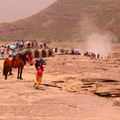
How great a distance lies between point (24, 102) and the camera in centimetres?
857

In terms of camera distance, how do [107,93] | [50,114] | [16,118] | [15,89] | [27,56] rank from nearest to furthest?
[16,118] → [50,114] → [15,89] → [107,93] → [27,56]

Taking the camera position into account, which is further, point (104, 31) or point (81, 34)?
point (81, 34)

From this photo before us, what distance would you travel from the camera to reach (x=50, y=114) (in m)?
7.35

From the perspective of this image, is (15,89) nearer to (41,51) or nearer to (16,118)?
(16,118)

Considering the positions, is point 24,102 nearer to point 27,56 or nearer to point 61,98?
point 61,98

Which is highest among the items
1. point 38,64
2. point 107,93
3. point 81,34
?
point 81,34

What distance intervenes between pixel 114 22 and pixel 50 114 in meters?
171

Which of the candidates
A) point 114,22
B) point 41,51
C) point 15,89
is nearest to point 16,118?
point 15,89

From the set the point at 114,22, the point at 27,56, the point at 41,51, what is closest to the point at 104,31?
the point at 114,22

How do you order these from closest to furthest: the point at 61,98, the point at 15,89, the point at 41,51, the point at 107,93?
the point at 61,98 < the point at 15,89 < the point at 107,93 < the point at 41,51

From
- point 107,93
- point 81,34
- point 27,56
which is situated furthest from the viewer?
point 81,34

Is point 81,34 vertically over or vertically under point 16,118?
over

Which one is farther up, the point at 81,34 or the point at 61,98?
the point at 81,34

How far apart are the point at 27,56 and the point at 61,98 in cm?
564
